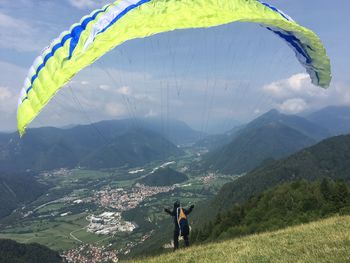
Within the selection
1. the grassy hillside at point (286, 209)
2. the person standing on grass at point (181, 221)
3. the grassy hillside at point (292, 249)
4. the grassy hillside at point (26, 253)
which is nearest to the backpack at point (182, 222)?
the person standing on grass at point (181, 221)

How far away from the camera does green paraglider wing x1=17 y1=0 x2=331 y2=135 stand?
10625mm

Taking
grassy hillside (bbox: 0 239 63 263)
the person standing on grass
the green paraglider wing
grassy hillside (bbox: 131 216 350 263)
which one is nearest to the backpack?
the person standing on grass

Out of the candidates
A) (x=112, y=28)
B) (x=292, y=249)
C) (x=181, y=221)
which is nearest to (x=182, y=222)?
(x=181, y=221)

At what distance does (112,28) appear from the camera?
37.4ft

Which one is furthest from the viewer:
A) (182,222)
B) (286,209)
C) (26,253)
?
(26,253)

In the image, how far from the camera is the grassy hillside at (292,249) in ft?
33.2

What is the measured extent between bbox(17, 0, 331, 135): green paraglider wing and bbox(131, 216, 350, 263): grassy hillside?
25.2ft

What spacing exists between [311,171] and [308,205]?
18075 cm

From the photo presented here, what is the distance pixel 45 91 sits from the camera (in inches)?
424

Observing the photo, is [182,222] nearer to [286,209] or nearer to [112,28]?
[112,28]

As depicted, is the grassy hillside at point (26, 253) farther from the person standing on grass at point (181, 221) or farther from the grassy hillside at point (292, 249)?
the grassy hillside at point (292, 249)

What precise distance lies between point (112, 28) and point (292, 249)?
9.24 metres

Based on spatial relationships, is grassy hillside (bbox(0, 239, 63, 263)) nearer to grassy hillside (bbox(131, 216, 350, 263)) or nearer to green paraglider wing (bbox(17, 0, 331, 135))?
grassy hillside (bbox(131, 216, 350, 263))

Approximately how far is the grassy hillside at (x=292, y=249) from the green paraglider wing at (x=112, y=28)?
767 centimetres
